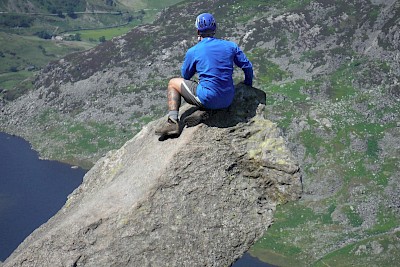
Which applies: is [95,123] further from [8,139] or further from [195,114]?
[195,114]

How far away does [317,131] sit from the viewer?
12888 centimetres

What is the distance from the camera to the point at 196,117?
18.7m

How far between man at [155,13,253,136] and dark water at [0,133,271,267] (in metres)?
82.4

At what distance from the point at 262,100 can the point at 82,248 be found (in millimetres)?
8733

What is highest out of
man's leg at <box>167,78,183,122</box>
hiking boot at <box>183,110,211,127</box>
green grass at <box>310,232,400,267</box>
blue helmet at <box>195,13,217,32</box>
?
blue helmet at <box>195,13,217,32</box>

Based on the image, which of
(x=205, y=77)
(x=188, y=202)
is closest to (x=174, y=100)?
(x=205, y=77)

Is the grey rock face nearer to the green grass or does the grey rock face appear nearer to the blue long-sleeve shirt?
the blue long-sleeve shirt

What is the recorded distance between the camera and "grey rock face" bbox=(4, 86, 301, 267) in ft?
53.7

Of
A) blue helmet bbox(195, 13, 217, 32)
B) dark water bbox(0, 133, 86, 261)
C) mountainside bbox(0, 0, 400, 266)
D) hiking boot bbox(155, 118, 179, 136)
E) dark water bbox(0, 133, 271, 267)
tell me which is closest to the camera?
blue helmet bbox(195, 13, 217, 32)

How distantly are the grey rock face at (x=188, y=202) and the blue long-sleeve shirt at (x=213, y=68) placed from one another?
1.20 meters

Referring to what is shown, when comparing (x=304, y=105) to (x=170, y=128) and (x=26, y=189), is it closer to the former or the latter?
(x=26, y=189)

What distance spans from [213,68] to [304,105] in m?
124

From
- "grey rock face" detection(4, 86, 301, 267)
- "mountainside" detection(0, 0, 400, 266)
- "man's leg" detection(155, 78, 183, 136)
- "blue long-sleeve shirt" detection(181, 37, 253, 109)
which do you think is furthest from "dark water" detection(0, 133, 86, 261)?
"blue long-sleeve shirt" detection(181, 37, 253, 109)

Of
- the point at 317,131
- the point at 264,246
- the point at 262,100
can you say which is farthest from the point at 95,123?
the point at 262,100
